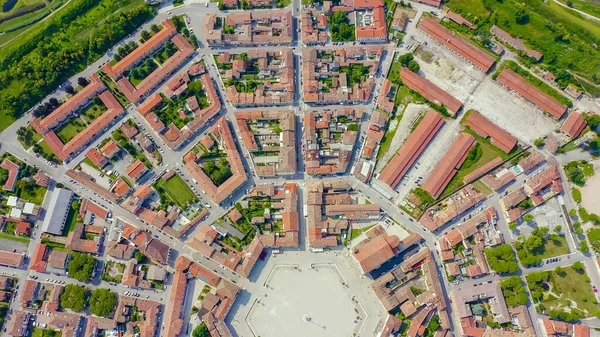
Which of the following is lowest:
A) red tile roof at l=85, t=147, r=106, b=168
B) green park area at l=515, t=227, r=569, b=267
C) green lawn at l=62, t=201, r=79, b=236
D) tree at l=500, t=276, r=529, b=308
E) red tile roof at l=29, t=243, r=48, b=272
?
red tile roof at l=29, t=243, r=48, b=272

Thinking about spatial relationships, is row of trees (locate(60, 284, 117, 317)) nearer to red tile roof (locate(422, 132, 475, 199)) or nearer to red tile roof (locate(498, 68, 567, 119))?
red tile roof (locate(422, 132, 475, 199))

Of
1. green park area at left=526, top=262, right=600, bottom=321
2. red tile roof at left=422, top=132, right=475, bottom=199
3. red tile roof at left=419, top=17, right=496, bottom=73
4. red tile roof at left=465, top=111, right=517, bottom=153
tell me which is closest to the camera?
green park area at left=526, top=262, right=600, bottom=321

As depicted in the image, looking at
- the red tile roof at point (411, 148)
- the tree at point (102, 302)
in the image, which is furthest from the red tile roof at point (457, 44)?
the tree at point (102, 302)

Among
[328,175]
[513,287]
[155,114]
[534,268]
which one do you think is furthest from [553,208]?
[155,114]

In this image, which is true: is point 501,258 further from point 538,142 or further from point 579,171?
point 538,142

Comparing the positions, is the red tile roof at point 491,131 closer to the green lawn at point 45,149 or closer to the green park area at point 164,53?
the green park area at point 164,53

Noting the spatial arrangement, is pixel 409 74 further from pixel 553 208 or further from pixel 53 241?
pixel 53 241

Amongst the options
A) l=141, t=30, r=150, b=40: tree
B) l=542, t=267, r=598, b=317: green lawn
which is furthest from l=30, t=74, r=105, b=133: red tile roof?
l=542, t=267, r=598, b=317: green lawn
